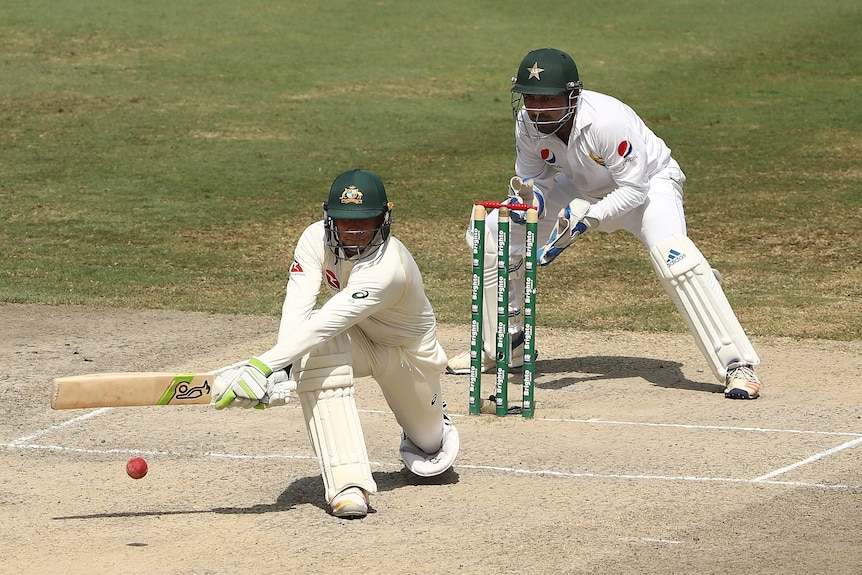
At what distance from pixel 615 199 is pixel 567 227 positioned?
0.39 m

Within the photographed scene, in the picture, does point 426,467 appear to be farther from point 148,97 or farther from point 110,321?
point 148,97

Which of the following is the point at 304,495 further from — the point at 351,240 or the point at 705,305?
the point at 705,305

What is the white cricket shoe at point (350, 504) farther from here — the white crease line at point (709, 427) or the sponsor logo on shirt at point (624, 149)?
the sponsor logo on shirt at point (624, 149)

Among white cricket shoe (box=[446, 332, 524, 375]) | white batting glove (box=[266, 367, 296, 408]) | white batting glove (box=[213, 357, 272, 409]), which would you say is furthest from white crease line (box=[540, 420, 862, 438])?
white batting glove (box=[213, 357, 272, 409])

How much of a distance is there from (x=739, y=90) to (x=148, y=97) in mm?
9371

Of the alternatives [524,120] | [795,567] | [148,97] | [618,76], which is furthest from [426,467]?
[618,76]

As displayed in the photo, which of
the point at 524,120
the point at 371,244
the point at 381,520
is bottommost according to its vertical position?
the point at 381,520

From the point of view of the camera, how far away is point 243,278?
12969mm

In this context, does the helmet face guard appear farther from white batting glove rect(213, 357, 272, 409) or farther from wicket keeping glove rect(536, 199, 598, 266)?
wicket keeping glove rect(536, 199, 598, 266)

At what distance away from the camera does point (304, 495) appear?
6910 millimetres

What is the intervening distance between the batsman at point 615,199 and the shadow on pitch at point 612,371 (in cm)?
38

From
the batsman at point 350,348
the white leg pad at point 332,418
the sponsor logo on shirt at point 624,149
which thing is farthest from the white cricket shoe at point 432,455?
the sponsor logo on shirt at point 624,149

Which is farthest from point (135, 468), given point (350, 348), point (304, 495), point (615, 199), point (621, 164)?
point (621, 164)

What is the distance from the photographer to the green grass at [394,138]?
12836 millimetres
